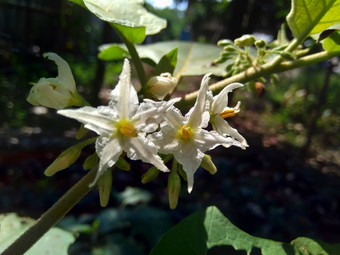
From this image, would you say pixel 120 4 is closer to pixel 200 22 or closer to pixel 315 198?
pixel 315 198

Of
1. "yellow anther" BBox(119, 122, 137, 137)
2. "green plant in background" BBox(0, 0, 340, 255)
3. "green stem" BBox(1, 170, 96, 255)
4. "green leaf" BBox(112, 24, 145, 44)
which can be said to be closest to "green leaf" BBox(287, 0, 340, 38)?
"green plant in background" BBox(0, 0, 340, 255)

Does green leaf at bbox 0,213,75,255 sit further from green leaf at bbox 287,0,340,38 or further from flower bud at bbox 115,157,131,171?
green leaf at bbox 287,0,340,38

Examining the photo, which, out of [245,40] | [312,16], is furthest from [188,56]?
[312,16]

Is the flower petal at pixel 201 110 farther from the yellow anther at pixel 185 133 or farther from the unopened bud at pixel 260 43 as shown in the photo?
the unopened bud at pixel 260 43

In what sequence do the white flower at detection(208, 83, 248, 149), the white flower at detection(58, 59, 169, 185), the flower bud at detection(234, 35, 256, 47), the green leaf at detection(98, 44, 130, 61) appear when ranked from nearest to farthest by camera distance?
the white flower at detection(58, 59, 169, 185) < the white flower at detection(208, 83, 248, 149) < the flower bud at detection(234, 35, 256, 47) < the green leaf at detection(98, 44, 130, 61)

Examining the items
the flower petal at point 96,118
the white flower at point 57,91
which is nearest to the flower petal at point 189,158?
the flower petal at point 96,118

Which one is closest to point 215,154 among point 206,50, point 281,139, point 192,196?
point 192,196
